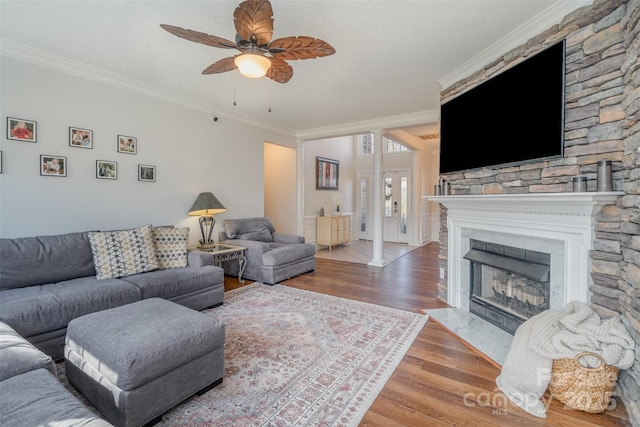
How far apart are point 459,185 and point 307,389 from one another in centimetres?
251

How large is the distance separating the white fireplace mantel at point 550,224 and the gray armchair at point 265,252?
231 centimetres

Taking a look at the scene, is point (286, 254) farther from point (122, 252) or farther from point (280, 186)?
point (280, 186)

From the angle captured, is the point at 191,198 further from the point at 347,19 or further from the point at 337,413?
the point at 337,413

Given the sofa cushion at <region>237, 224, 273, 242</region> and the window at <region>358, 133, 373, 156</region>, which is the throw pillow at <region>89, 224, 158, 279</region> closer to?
the sofa cushion at <region>237, 224, 273, 242</region>

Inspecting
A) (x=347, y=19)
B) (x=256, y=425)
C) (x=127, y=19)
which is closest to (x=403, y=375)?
(x=256, y=425)

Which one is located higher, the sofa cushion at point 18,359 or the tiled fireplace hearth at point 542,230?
the tiled fireplace hearth at point 542,230

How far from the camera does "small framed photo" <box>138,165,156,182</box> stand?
3594 millimetres

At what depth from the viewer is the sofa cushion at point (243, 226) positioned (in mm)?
Result: 4559

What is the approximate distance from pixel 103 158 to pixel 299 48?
2677 mm

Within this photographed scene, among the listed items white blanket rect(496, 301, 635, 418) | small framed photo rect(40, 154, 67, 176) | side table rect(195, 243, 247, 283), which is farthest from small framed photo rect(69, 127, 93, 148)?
white blanket rect(496, 301, 635, 418)

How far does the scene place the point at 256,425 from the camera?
1.53 meters

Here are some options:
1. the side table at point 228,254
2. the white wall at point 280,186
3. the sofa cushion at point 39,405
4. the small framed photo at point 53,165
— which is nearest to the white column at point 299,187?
the white wall at point 280,186

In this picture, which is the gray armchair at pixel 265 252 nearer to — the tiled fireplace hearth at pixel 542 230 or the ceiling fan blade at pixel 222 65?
the tiled fireplace hearth at pixel 542 230

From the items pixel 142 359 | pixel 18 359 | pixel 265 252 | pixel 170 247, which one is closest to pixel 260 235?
pixel 265 252
